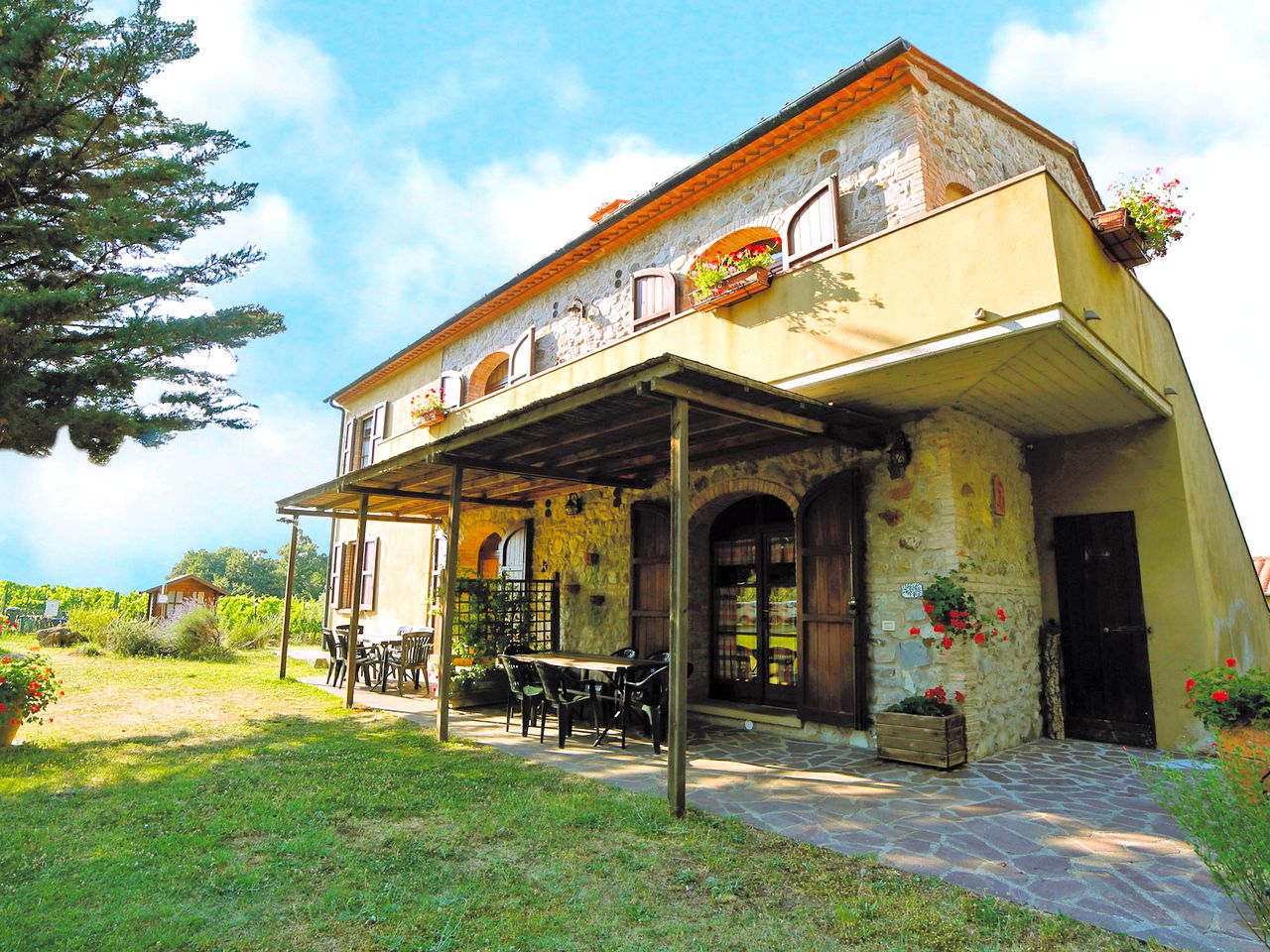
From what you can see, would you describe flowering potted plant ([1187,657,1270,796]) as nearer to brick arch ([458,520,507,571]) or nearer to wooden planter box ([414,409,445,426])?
brick arch ([458,520,507,571])

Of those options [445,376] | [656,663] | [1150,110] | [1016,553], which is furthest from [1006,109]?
[445,376]

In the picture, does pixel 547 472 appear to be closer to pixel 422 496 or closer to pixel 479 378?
pixel 422 496

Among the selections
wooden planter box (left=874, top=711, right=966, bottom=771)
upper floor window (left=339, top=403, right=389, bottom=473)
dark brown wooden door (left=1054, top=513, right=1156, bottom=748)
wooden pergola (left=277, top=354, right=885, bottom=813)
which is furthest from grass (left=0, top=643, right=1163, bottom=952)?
upper floor window (left=339, top=403, right=389, bottom=473)

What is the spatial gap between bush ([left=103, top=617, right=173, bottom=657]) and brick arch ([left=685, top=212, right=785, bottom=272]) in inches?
516

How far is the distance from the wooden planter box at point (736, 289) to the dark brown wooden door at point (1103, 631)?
415 cm

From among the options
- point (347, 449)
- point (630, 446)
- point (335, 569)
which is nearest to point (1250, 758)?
point (630, 446)

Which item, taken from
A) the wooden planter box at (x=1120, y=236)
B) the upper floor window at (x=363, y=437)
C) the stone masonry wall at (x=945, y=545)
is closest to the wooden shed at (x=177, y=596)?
the upper floor window at (x=363, y=437)

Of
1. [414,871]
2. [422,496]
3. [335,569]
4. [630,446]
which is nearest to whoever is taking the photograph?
[414,871]

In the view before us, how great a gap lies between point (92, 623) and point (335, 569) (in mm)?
4867

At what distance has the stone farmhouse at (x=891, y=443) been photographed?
4.97m

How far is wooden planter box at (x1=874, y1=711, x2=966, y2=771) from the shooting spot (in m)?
5.41

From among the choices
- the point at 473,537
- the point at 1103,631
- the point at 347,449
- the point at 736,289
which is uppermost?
the point at 347,449

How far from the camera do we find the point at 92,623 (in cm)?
1477

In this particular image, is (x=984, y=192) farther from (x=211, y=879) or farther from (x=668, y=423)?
(x=211, y=879)
